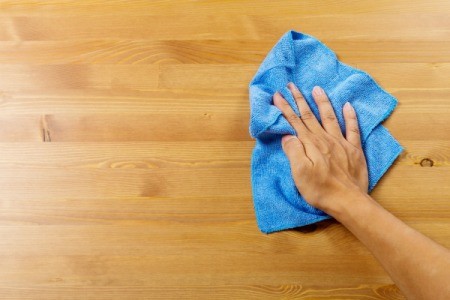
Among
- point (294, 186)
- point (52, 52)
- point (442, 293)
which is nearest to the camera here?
point (442, 293)

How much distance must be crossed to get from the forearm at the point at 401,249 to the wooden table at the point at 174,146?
0.20ft

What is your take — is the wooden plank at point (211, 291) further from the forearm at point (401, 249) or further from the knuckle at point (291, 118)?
the knuckle at point (291, 118)

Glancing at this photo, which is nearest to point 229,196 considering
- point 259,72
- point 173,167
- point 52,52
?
point 173,167

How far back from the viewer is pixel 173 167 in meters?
0.69

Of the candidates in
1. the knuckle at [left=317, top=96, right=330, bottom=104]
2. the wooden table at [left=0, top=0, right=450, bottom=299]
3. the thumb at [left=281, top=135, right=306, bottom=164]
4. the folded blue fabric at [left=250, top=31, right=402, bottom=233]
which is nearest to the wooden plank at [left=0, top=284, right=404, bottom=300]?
the wooden table at [left=0, top=0, right=450, bottom=299]

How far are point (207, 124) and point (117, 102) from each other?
0.60 ft

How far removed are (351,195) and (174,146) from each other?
326 mm

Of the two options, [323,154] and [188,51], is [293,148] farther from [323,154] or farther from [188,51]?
[188,51]

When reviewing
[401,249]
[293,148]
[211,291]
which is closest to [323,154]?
[293,148]

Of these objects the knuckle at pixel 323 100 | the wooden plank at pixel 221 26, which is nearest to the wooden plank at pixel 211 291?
the knuckle at pixel 323 100

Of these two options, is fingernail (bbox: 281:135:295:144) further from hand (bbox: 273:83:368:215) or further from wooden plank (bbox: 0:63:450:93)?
wooden plank (bbox: 0:63:450:93)

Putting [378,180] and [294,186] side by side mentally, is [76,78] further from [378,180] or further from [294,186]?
[378,180]

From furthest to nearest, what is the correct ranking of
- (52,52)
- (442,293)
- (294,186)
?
(52,52)
(294,186)
(442,293)

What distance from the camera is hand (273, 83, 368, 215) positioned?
63 centimetres
